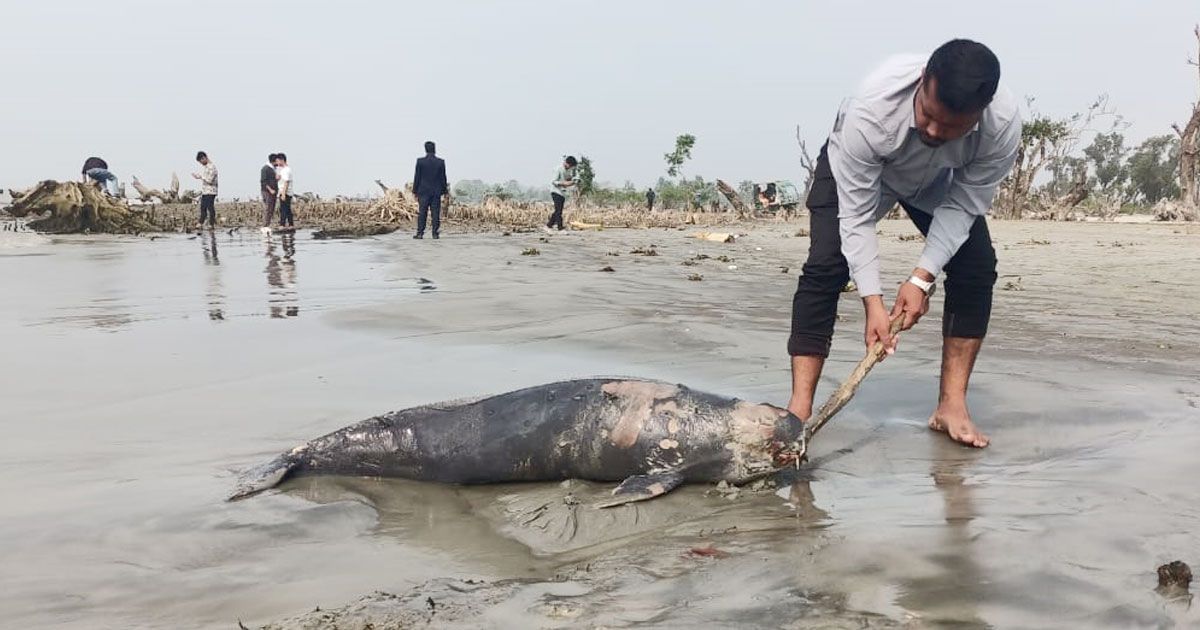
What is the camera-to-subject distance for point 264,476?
3.23 metres

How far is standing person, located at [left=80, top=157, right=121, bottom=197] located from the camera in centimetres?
2244

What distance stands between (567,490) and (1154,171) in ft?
187

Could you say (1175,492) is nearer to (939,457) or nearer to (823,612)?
(939,457)

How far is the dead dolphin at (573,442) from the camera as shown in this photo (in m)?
3.31

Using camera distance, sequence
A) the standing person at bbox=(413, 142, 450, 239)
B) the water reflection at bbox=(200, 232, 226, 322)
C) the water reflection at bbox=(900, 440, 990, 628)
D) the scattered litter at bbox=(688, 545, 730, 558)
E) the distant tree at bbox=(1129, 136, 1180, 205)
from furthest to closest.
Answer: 1. the distant tree at bbox=(1129, 136, 1180, 205)
2. the standing person at bbox=(413, 142, 450, 239)
3. the water reflection at bbox=(200, 232, 226, 322)
4. the scattered litter at bbox=(688, 545, 730, 558)
5. the water reflection at bbox=(900, 440, 990, 628)

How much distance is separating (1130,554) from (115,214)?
23.5m

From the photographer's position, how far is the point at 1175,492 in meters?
2.78

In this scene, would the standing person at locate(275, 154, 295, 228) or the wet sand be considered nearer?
the wet sand

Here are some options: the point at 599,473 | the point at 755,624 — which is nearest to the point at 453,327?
the point at 599,473

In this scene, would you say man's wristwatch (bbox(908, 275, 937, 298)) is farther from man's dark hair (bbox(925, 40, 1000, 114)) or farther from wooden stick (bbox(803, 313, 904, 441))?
man's dark hair (bbox(925, 40, 1000, 114))

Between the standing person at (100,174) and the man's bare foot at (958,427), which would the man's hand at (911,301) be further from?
the standing person at (100,174)

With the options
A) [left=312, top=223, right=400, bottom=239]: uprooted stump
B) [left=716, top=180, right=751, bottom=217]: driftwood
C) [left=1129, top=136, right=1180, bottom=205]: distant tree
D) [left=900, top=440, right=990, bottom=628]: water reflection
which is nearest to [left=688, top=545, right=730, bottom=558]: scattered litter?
[left=900, top=440, right=990, bottom=628]: water reflection

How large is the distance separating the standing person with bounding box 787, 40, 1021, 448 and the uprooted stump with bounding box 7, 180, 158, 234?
2151 cm

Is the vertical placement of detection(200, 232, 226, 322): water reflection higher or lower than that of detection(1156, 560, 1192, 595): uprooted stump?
higher
